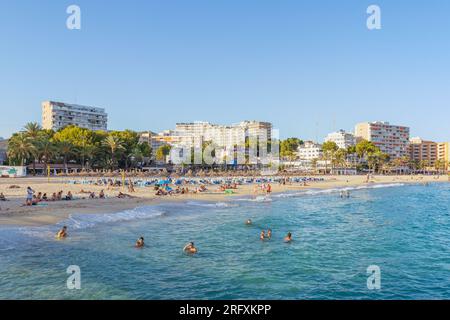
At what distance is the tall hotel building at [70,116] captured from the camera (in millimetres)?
114812

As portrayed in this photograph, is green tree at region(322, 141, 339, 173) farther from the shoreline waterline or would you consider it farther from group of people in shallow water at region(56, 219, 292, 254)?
group of people in shallow water at region(56, 219, 292, 254)

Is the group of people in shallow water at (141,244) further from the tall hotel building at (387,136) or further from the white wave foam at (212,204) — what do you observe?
the tall hotel building at (387,136)

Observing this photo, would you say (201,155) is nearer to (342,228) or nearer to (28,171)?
(28,171)

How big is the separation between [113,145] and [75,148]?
8028mm

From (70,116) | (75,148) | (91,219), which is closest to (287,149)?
(70,116)

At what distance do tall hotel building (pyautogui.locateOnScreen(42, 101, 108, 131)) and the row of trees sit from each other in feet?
118

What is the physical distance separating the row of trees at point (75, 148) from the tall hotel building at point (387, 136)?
111 m

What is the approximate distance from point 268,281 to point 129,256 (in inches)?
226

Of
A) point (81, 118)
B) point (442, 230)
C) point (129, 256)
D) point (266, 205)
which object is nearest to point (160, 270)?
point (129, 256)

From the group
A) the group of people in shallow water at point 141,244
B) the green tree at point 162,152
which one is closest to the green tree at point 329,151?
the green tree at point 162,152

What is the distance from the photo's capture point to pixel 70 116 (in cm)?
A: 11894

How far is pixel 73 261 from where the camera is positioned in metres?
13.3

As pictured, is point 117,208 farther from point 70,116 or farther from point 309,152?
point 309,152
